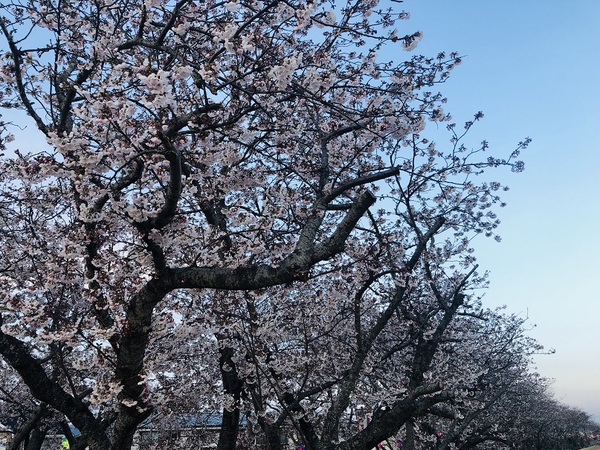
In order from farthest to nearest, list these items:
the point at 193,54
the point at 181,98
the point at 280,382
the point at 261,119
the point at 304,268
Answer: the point at 280,382 < the point at 261,119 < the point at 193,54 < the point at 181,98 < the point at 304,268

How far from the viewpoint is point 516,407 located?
67.4 feet

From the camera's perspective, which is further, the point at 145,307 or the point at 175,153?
the point at 145,307

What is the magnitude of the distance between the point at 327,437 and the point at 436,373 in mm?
6601

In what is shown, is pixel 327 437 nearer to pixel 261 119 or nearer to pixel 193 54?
pixel 261 119

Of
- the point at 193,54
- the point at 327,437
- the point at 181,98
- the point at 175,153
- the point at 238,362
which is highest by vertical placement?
the point at 193,54

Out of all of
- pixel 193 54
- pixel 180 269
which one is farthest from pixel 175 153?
pixel 193 54

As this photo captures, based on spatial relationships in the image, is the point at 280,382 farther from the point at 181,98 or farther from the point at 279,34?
the point at 279,34

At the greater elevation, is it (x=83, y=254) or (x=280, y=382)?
(x=83, y=254)

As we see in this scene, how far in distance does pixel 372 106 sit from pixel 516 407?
60.5ft

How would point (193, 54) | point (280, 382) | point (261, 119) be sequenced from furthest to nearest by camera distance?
point (280, 382)
point (261, 119)
point (193, 54)

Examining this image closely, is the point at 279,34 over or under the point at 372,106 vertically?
over

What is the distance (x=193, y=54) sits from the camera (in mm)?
6941

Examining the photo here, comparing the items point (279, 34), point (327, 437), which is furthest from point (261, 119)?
point (327, 437)

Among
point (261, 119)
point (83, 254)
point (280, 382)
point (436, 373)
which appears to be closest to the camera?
point (83, 254)
